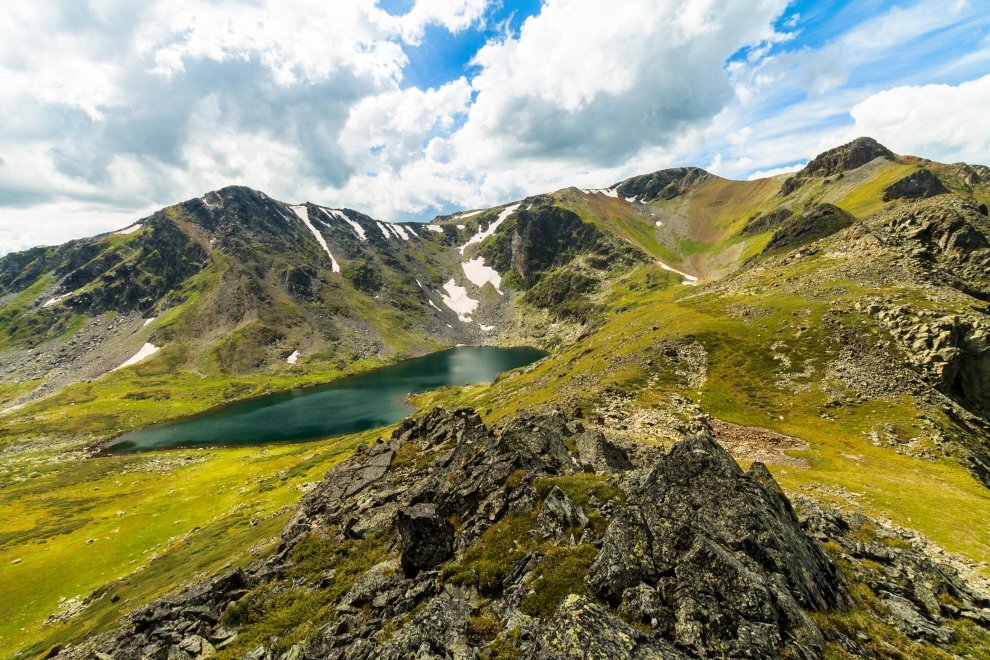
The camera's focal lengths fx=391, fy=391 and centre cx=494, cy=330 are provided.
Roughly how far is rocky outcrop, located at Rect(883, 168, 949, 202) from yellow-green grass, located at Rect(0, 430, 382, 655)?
240 meters

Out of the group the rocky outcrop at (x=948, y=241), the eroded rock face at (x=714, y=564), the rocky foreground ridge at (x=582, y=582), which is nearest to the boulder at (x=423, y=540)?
the rocky foreground ridge at (x=582, y=582)

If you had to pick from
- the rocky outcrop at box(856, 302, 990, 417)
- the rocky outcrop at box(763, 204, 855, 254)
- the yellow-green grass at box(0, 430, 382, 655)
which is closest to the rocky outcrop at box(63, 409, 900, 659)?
the yellow-green grass at box(0, 430, 382, 655)

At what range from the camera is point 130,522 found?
6316 centimetres

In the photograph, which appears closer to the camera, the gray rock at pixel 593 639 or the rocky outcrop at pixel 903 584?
the gray rock at pixel 593 639

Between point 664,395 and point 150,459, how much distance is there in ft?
433

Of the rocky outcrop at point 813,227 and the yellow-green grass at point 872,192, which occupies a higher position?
the yellow-green grass at point 872,192

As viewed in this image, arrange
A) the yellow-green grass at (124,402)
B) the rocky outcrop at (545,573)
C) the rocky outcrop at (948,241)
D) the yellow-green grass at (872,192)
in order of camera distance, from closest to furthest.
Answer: the rocky outcrop at (545,573) < the rocky outcrop at (948,241) < the yellow-green grass at (124,402) < the yellow-green grass at (872,192)

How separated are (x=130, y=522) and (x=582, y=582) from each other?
82466 millimetres

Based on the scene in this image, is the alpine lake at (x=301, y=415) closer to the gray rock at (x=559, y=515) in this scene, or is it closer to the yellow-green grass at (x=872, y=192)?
the gray rock at (x=559, y=515)

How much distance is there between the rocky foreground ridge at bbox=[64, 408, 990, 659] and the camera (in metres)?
11.3

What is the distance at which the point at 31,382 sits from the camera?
19725cm

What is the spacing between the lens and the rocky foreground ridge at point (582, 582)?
11312mm

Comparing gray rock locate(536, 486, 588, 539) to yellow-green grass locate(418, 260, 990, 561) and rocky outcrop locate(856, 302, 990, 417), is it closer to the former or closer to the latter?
yellow-green grass locate(418, 260, 990, 561)

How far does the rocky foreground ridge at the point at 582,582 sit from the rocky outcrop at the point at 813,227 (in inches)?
6301
